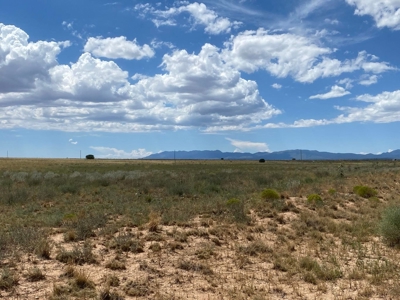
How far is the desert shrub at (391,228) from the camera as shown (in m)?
9.95

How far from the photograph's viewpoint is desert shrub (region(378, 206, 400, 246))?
9955mm

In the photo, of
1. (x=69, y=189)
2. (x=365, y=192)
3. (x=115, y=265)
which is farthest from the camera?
(x=69, y=189)

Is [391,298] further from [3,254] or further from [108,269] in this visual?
[3,254]

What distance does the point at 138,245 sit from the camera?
31.2 feet

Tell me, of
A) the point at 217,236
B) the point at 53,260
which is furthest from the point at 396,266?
the point at 53,260

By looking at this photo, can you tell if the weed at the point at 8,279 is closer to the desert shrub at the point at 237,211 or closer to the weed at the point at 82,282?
the weed at the point at 82,282

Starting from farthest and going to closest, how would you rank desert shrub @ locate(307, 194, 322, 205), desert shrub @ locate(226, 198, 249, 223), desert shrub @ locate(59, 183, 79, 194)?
desert shrub @ locate(59, 183, 79, 194) < desert shrub @ locate(307, 194, 322, 205) < desert shrub @ locate(226, 198, 249, 223)

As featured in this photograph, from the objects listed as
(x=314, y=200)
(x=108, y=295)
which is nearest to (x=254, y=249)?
(x=108, y=295)

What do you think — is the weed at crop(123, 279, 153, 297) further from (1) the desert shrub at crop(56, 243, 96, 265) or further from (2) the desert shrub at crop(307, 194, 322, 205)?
(2) the desert shrub at crop(307, 194, 322, 205)

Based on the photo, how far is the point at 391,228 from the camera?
10078mm

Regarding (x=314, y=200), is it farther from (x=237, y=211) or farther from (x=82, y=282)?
(x=82, y=282)

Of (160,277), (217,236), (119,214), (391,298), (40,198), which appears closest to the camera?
(391,298)

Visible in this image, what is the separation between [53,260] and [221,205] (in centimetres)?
775

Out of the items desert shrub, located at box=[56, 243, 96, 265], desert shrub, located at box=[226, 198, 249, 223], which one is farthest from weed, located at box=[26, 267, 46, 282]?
desert shrub, located at box=[226, 198, 249, 223]
